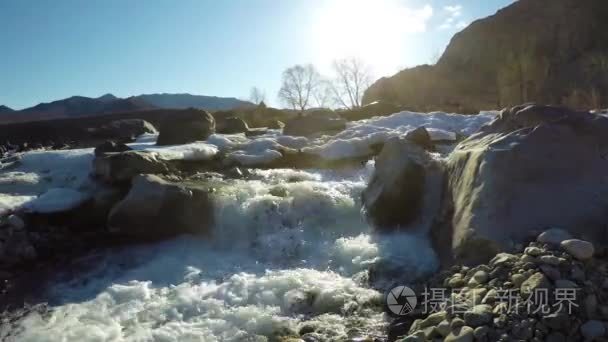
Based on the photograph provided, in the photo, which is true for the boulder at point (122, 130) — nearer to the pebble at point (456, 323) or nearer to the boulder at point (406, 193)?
the boulder at point (406, 193)

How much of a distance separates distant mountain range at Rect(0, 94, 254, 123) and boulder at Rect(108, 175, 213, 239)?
39792 mm

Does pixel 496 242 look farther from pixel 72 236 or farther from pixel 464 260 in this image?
pixel 72 236

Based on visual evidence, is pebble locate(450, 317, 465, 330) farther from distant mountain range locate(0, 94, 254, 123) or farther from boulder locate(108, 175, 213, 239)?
distant mountain range locate(0, 94, 254, 123)

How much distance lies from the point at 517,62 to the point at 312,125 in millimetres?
23243

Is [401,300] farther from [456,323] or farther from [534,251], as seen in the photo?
[534,251]

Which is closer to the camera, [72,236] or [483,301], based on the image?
[483,301]

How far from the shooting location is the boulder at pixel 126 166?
33.0 feet

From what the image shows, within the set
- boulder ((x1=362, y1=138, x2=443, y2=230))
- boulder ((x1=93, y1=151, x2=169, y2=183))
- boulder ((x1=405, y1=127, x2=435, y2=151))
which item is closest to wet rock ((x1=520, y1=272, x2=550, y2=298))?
boulder ((x1=362, y1=138, x2=443, y2=230))

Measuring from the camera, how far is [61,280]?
23.9ft

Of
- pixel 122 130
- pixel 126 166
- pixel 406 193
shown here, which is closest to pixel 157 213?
pixel 126 166

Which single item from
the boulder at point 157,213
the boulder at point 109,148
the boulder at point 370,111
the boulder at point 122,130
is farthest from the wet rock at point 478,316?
the boulder at point 370,111

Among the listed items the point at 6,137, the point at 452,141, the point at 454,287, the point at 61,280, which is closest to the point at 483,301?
the point at 454,287

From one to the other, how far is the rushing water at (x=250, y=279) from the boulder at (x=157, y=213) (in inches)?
11.2

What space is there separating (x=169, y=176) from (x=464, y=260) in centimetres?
721
